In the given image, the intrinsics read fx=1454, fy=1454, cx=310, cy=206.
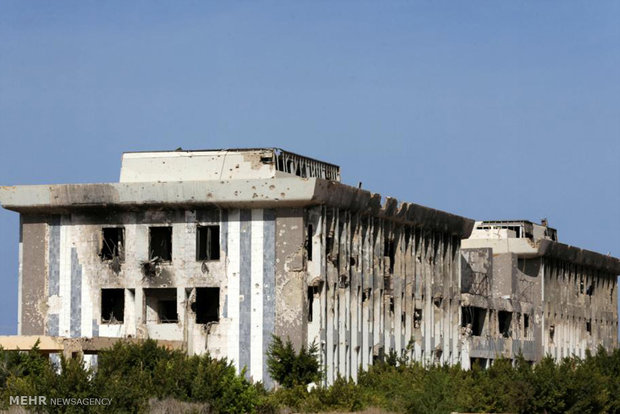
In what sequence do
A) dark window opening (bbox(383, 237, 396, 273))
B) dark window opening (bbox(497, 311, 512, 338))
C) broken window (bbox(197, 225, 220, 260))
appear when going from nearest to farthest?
broken window (bbox(197, 225, 220, 260)), dark window opening (bbox(383, 237, 396, 273)), dark window opening (bbox(497, 311, 512, 338))

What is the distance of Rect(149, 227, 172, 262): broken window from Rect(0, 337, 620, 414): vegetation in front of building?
5506 mm

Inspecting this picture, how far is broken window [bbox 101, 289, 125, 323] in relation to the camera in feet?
162

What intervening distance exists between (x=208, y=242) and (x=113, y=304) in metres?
4.26

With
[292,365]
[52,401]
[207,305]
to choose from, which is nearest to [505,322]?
[207,305]

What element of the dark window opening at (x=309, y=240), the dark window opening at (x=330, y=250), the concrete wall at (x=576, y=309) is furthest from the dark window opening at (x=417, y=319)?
the concrete wall at (x=576, y=309)

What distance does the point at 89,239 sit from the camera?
49250mm

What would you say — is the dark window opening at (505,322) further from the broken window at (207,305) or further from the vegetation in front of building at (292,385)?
the broken window at (207,305)

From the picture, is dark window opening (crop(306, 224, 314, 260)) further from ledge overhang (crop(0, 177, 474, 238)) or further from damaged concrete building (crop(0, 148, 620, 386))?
ledge overhang (crop(0, 177, 474, 238))

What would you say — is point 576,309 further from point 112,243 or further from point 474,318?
point 112,243

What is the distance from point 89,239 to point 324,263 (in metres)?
8.19

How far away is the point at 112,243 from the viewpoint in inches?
1953

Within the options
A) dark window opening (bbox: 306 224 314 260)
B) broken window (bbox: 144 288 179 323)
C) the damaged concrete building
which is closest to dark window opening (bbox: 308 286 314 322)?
the damaged concrete building

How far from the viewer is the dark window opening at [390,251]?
2088 inches

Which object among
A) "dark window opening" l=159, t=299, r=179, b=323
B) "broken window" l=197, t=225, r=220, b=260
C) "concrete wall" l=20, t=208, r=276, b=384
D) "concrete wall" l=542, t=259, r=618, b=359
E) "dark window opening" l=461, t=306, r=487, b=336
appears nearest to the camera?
"concrete wall" l=20, t=208, r=276, b=384
